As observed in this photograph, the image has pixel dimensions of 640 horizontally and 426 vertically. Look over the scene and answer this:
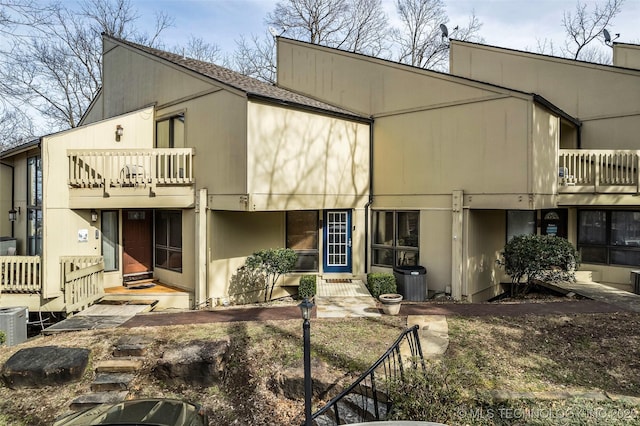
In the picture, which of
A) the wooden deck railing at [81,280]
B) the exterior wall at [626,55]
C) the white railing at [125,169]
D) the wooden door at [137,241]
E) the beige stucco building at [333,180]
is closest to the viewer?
the wooden deck railing at [81,280]

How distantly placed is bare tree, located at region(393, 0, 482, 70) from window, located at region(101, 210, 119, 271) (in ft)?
66.9

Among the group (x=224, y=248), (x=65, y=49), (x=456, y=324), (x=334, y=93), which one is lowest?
(x=456, y=324)

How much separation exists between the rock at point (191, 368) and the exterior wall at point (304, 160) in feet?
12.7

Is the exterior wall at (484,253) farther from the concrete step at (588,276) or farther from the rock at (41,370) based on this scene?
the rock at (41,370)

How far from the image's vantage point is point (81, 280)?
8.95 m

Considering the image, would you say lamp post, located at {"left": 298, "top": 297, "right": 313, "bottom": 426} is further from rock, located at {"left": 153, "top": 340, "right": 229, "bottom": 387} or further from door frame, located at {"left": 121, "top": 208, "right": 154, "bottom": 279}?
door frame, located at {"left": 121, "top": 208, "right": 154, "bottom": 279}

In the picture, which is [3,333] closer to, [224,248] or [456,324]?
[224,248]

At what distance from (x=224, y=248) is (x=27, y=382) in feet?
16.5

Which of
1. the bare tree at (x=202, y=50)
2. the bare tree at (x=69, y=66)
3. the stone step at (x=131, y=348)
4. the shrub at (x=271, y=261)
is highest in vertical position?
the bare tree at (x=202, y=50)

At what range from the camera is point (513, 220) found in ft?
37.0

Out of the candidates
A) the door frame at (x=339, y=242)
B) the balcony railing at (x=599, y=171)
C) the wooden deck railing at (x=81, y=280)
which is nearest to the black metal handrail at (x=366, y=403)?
the door frame at (x=339, y=242)

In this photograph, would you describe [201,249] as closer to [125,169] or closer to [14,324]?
[125,169]

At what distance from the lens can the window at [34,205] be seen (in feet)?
37.2

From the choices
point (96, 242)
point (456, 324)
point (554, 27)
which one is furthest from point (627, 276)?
point (554, 27)
